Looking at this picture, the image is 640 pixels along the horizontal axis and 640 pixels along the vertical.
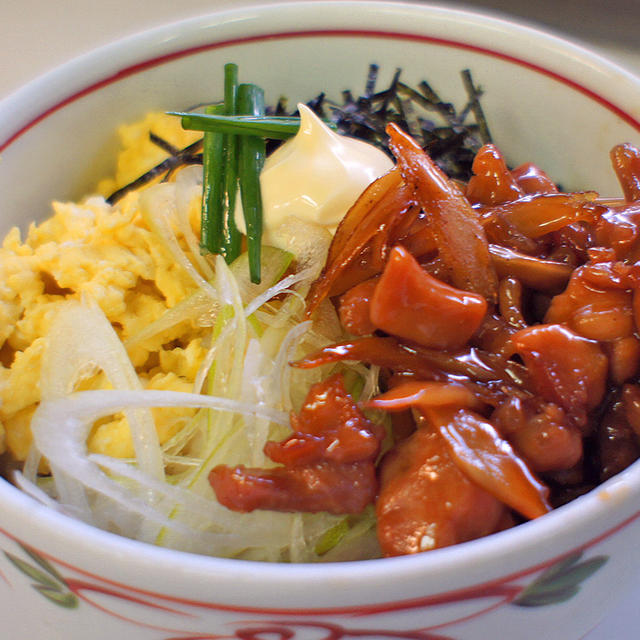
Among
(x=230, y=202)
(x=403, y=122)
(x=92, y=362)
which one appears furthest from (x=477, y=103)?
(x=92, y=362)

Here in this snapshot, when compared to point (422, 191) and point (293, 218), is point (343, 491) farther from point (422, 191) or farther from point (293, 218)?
point (293, 218)

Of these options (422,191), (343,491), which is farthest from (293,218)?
(343,491)

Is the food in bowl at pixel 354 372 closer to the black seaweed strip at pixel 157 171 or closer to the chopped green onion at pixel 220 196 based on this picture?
the chopped green onion at pixel 220 196

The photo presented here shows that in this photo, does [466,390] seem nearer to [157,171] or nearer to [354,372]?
A: [354,372]

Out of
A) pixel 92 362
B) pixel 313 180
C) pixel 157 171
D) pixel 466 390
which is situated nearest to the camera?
pixel 466 390

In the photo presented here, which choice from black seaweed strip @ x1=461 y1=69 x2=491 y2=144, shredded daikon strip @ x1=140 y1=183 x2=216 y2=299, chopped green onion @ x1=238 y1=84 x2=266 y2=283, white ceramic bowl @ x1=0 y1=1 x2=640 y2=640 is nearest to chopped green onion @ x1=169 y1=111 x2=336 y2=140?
chopped green onion @ x1=238 y1=84 x2=266 y2=283
